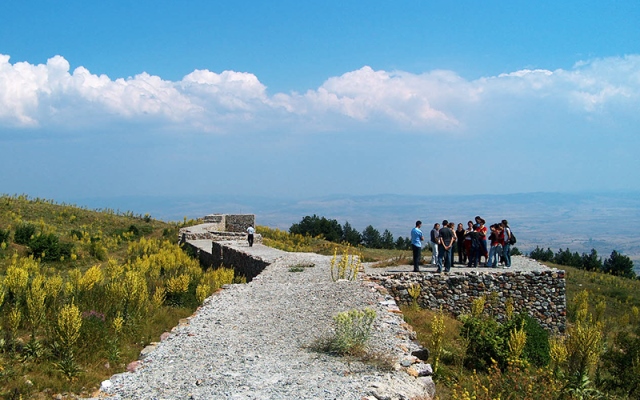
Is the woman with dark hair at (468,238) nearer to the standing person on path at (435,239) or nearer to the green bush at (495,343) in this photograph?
the standing person on path at (435,239)

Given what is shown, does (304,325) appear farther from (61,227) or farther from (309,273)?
(61,227)

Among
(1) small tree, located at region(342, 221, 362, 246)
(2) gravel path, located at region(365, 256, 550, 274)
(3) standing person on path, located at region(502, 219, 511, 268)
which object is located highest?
(3) standing person on path, located at region(502, 219, 511, 268)

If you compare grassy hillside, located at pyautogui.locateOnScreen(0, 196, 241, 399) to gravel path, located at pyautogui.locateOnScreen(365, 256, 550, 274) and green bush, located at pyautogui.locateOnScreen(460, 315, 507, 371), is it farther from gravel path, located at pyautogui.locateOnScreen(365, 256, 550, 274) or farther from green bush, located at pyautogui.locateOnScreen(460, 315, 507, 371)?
green bush, located at pyautogui.locateOnScreen(460, 315, 507, 371)

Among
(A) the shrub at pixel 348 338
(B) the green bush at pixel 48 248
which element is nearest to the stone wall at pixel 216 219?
(B) the green bush at pixel 48 248

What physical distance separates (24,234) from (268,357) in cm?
1954

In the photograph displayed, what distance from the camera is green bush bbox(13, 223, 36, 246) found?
22.2 metres

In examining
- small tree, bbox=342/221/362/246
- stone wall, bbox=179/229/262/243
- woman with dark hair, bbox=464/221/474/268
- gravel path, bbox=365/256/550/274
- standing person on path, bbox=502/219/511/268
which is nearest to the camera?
gravel path, bbox=365/256/550/274

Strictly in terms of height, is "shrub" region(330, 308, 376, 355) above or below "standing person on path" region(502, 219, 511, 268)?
below

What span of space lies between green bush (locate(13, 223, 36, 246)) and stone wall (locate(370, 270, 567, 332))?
51.5 ft

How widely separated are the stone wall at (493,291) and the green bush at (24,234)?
1569 centimetres

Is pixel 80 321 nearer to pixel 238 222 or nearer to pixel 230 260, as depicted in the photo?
pixel 230 260

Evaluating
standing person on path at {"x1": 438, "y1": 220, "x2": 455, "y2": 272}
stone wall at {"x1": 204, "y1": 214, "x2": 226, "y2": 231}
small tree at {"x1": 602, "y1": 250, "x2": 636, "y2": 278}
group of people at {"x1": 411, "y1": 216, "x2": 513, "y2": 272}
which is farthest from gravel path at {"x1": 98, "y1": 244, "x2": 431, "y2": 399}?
small tree at {"x1": 602, "y1": 250, "x2": 636, "y2": 278}

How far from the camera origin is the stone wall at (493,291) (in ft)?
49.4

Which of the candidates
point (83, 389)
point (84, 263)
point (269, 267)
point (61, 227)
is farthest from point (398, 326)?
point (61, 227)
